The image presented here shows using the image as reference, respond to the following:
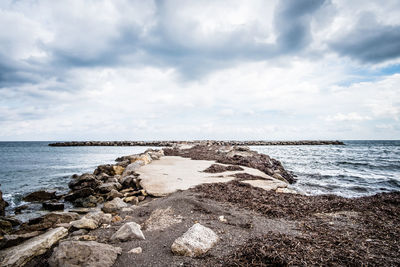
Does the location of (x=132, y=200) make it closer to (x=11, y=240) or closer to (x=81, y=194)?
(x=81, y=194)

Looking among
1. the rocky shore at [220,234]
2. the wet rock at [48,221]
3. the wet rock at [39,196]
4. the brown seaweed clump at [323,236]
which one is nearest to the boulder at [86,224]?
the rocky shore at [220,234]

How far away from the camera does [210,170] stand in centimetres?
1041

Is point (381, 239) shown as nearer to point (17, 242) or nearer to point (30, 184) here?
point (17, 242)

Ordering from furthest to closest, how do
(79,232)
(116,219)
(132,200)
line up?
(132,200) → (116,219) → (79,232)

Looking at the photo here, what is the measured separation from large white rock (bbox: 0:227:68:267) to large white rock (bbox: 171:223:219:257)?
2.24 meters

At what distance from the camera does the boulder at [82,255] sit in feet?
8.89

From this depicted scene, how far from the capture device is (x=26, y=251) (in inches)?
130

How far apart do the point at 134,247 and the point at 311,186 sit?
34.5 feet

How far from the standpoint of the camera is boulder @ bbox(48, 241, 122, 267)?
8.89 feet

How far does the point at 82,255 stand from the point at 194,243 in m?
1.46

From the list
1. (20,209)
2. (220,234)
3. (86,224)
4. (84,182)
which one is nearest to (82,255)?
(86,224)

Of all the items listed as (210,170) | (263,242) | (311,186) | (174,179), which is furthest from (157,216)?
(311,186)

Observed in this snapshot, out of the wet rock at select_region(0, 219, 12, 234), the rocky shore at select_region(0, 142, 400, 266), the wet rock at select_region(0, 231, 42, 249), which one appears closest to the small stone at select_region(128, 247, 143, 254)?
the rocky shore at select_region(0, 142, 400, 266)

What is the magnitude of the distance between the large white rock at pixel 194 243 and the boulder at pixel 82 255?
864 mm
